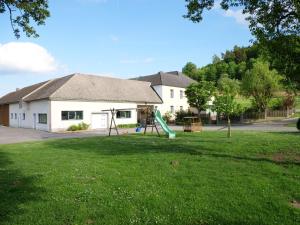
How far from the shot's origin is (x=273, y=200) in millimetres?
6812

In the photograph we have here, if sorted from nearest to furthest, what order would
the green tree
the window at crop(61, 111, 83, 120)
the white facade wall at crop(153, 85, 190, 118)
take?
the window at crop(61, 111, 83, 120) → the white facade wall at crop(153, 85, 190, 118) → the green tree

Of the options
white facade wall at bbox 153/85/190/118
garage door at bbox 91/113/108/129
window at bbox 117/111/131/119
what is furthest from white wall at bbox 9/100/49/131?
white facade wall at bbox 153/85/190/118

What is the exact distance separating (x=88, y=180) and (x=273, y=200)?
4.89 metres

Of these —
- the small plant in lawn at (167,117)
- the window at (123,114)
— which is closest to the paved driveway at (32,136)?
the window at (123,114)

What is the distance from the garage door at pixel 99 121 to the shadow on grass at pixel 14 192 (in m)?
28.4

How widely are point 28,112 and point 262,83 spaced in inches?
1256

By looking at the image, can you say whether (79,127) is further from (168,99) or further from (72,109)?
(168,99)

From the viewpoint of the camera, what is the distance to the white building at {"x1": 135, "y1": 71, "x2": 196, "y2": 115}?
50688mm

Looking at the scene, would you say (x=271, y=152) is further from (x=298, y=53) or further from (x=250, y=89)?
(x=250, y=89)

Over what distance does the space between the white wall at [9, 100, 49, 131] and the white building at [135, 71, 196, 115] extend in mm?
18589

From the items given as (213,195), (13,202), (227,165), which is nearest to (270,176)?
(227,165)

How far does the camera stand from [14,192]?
25.3 ft

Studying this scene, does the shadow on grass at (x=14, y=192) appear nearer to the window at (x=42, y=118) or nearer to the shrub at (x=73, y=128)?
the shrub at (x=73, y=128)

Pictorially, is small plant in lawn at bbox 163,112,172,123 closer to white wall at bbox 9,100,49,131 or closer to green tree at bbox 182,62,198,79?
white wall at bbox 9,100,49,131
